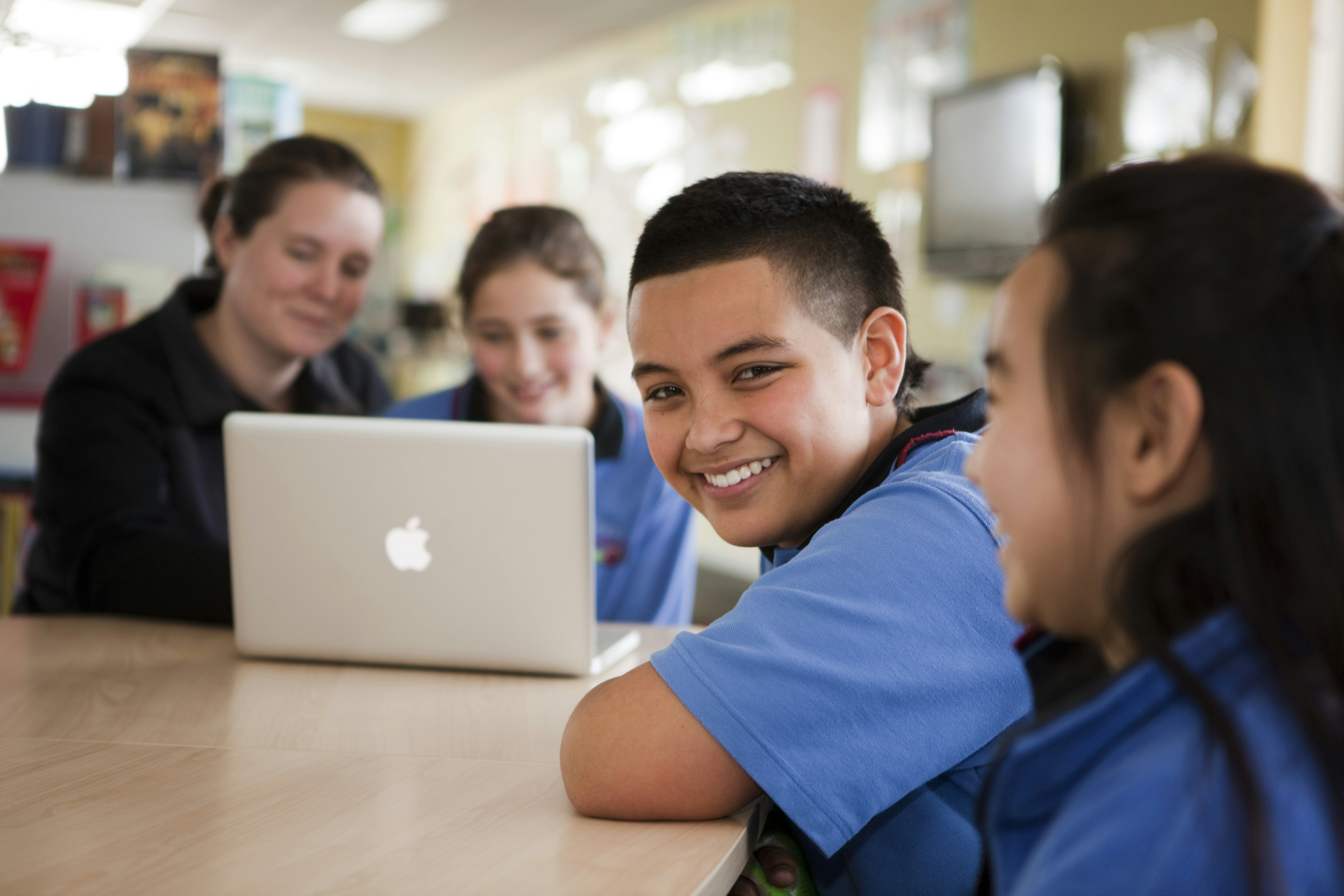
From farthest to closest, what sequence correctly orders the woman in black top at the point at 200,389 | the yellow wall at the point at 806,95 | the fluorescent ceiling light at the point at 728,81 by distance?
the fluorescent ceiling light at the point at 728,81 → the yellow wall at the point at 806,95 → the woman in black top at the point at 200,389

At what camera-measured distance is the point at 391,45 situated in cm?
630

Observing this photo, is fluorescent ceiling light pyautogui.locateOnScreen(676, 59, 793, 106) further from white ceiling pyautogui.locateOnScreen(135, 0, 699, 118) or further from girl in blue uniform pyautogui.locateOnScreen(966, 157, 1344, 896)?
girl in blue uniform pyautogui.locateOnScreen(966, 157, 1344, 896)

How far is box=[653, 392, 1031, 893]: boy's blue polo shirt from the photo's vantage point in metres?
0.77

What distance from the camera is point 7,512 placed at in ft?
7.57

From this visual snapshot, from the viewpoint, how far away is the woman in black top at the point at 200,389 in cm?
154

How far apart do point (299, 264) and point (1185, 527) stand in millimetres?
1783

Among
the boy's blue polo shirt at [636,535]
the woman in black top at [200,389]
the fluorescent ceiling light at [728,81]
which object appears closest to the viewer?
the woman in black top at [200,389]

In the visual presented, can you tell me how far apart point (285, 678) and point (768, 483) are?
23.7 inches

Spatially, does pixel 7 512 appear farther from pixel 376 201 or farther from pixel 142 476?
pixel 376 201

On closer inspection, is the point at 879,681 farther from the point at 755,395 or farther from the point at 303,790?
the point at 303,790

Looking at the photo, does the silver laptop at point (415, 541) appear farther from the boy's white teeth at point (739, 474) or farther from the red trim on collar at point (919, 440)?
the red trim on collar at point (919, 440)

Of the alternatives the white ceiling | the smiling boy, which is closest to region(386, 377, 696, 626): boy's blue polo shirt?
the smiling boy

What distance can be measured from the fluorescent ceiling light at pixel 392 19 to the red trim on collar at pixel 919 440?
518 cm

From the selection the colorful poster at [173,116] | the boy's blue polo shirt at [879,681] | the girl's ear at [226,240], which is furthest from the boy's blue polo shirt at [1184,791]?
the colorful poster at [173,116]
